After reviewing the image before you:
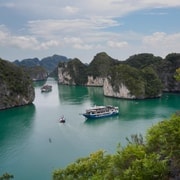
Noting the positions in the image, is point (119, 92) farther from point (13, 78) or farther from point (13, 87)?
point (13, 78)

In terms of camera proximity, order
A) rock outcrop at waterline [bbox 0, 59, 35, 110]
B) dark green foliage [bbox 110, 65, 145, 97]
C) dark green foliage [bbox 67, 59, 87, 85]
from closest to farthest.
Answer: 1. rock outcrop at waterline [bbox 0, 59, 35, 110]
2. dark green foliage [bbox 110, 65, 145, 97]
3. dark green foliage [bbox 67, 59, 87, 85]

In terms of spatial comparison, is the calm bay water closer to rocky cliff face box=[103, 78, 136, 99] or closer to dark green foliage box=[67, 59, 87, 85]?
rocky cliff face box=[103, 78, 136, 99]

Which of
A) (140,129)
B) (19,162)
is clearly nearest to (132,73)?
(140,129)

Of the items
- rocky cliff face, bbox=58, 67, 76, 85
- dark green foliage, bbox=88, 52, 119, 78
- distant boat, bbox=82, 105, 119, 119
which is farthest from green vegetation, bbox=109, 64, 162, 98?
rocky cliff face, bbox=58, 67, 76, 85

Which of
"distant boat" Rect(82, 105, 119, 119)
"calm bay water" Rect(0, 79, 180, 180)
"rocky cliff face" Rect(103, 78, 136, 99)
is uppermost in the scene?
"rocky cliff face" Rect(103, 78, 136, 99)

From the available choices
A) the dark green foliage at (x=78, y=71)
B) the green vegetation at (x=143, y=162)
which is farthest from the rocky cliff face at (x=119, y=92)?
the green vegetation at (x=143, y=162)

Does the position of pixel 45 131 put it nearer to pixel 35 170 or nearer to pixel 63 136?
pixel 63 136

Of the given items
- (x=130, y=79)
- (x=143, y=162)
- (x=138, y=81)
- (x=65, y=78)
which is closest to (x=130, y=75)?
(x=130, y=79)
